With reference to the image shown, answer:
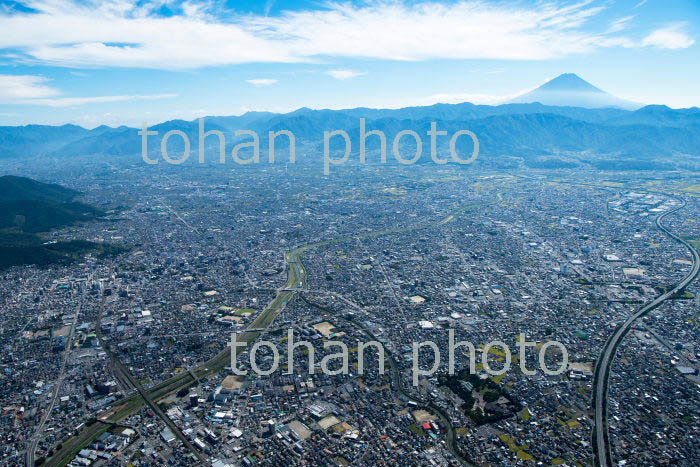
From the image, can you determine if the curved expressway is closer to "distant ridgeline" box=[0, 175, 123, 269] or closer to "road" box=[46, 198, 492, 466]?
"road" box=[46, 198, 492, 466]

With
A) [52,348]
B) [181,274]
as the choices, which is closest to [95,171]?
[181,274]

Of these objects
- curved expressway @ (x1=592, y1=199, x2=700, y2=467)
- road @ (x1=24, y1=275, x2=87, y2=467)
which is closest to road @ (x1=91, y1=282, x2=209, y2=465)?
road @ (x1=24, y1=275, x2=87, y2=467)

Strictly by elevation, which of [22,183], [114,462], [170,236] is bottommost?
[114,462]

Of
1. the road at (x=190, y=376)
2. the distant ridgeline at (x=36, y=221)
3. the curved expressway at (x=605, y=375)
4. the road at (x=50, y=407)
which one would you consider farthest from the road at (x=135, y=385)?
the distant ridgeline at (x=36, y=221)

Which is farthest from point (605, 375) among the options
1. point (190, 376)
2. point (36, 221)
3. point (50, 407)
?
point (36, 221)

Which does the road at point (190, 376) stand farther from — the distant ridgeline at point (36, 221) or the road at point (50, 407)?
the distant ridgeline at point (36, 221)

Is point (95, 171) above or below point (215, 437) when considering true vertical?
above

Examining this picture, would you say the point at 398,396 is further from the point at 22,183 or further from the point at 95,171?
the point at 95,171
